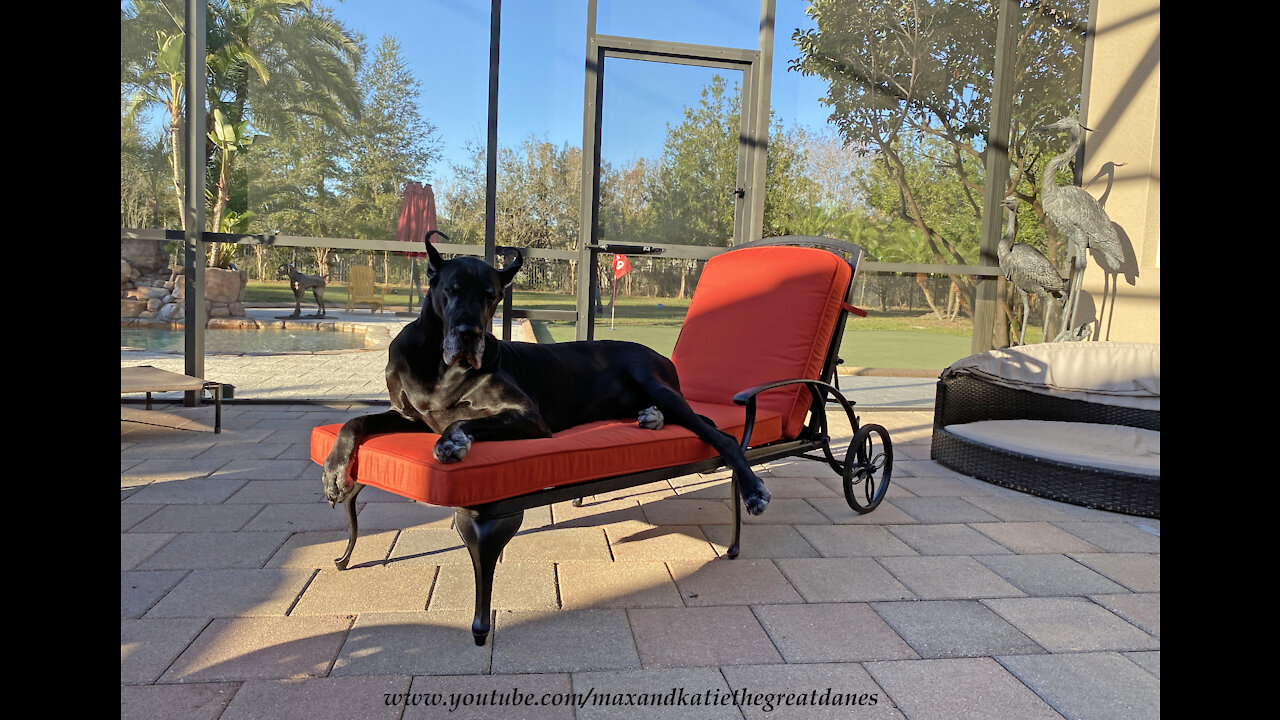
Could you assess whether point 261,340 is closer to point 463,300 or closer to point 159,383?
point 159,383

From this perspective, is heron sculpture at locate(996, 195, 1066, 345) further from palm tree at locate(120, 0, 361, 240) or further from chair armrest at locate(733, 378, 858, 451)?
palm tree at locate(120, 0, 361, 240)

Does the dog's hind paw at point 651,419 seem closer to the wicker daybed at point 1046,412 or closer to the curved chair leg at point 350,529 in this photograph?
the curved chair leg at point 350,529

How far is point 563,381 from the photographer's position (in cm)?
333

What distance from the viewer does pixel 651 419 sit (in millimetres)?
3174

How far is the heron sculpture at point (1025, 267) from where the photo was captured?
Result: 6.31 meters

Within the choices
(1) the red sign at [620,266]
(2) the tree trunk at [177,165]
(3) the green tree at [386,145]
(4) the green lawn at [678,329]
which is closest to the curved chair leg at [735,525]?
(4) the green lawn at [678,329]

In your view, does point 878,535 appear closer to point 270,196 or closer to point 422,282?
point 422,282

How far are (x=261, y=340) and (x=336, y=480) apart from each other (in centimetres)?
496

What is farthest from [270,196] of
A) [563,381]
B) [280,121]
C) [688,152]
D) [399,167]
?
[563,381]

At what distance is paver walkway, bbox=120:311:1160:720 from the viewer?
208 centimetres

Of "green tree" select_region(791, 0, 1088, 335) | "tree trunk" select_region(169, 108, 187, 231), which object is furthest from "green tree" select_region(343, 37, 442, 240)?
"green tree" select_region(791, 0, 1088, 335)

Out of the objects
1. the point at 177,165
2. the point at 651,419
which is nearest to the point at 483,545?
the point at 651,419
